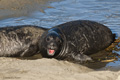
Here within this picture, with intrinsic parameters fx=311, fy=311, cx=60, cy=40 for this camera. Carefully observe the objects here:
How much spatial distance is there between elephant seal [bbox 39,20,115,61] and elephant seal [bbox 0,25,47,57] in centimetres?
42

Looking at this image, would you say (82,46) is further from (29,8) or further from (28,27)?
(29,8)

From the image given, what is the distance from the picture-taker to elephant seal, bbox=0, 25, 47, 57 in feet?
25.7

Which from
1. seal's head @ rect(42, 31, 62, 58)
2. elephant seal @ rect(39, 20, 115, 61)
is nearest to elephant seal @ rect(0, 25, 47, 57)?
elephant seal @ rect(39, 20, 115, 61)

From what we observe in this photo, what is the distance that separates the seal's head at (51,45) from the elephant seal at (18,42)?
0.62 m

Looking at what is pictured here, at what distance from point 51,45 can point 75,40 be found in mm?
789

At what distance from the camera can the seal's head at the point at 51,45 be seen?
728cm

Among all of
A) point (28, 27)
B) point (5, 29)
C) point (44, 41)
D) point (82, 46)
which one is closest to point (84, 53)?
point (82, 46)

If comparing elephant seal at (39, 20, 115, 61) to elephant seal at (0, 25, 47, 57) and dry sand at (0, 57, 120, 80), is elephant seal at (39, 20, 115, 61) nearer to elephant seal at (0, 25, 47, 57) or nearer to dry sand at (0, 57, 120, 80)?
elephant seal at (0, 25, 47, 57)

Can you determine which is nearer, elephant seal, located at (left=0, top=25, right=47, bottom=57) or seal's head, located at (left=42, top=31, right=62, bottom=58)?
seal's head, located at (left=42, top=31, right=62, bottom=58)

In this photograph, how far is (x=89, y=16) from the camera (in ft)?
38.8

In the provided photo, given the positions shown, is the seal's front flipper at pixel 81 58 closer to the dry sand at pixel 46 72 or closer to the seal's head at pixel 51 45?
the seal's head at pixel 51 45

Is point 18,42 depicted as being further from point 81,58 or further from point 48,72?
point 48,72

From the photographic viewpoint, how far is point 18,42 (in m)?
7.93

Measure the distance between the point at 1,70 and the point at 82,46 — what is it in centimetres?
271
